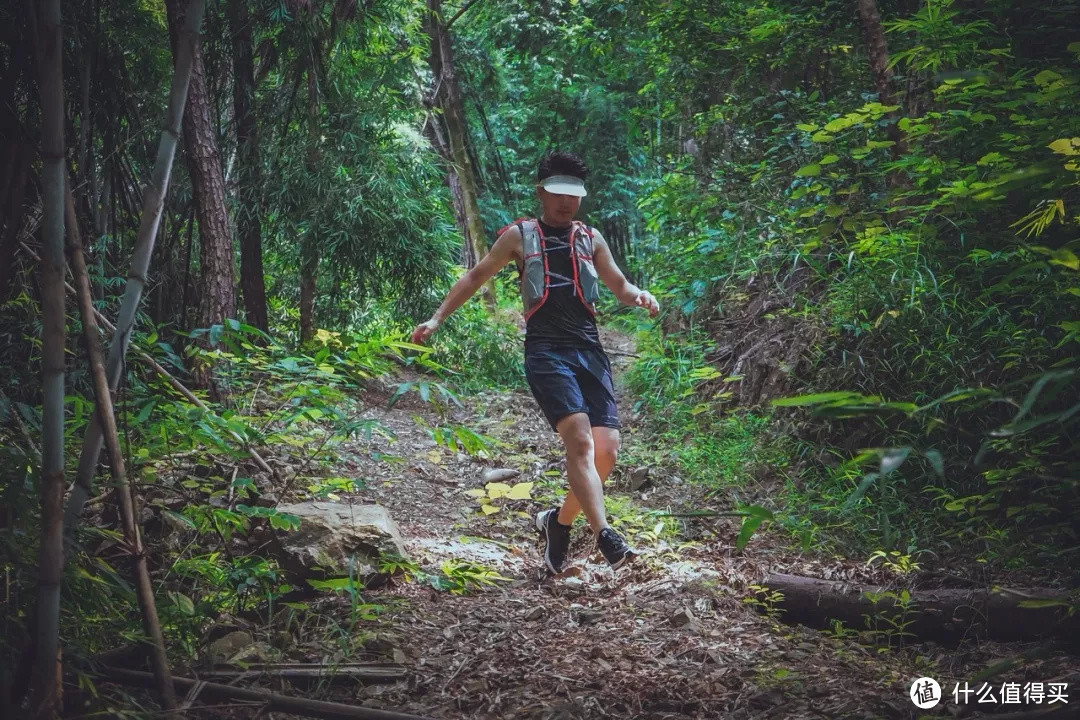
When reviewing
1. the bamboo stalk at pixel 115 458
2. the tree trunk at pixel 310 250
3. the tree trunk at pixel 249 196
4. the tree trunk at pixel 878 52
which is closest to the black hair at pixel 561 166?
the bamboo stalk at pixel 115 458

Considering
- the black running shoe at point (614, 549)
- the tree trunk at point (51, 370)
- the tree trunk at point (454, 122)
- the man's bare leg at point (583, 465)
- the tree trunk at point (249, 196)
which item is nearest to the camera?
the tree trunk at point (51, 370)

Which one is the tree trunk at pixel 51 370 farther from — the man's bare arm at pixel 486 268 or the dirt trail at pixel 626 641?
the man's bare arm at pixel 486 268

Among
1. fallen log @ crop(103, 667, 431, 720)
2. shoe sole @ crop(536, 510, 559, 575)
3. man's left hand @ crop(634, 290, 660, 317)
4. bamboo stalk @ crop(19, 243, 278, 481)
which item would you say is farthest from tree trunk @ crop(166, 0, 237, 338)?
fallen log @ crop(103, 667, 431, 720)

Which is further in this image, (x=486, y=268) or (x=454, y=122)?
(x=454, y=122)

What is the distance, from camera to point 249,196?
23.4ft

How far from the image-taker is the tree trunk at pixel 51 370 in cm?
165

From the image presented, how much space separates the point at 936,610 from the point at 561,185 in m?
2.45

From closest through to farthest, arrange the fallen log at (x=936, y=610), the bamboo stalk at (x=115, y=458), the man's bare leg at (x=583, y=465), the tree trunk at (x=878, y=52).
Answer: the bamboo stalk at (x=115, y=458)
the fallen log at (x=936, y=610)
the man's bare leg at (x=583, y=465)
the tree trunk at (x=878, y=52)

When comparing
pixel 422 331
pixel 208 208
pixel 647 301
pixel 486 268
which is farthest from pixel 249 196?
pixel 647 301

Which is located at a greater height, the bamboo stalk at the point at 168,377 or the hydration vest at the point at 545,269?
the hydration vest at the point at 545,269

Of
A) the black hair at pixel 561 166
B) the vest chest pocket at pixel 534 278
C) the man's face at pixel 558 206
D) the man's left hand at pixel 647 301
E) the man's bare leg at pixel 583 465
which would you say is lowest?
the man's bare leg at pixel 583 465

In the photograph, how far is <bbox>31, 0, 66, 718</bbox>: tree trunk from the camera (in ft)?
5.41

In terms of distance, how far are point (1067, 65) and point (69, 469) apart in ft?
19.4

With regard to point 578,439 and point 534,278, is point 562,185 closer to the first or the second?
point 534,278
